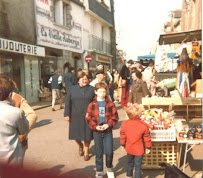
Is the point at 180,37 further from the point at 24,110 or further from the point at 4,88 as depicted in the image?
the point at 4,88

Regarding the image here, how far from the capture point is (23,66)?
14.9m

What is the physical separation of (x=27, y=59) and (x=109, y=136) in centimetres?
1184

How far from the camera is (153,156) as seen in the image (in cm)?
479

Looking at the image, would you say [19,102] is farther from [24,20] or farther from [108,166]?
[24,20]

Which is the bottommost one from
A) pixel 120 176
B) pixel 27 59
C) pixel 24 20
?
pixel 120 176

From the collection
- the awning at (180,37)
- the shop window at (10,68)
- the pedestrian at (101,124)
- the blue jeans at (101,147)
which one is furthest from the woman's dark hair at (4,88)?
the shop window at (10,68)

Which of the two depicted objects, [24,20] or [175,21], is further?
[175,21]

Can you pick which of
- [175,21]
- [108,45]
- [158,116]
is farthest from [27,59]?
[175,21]

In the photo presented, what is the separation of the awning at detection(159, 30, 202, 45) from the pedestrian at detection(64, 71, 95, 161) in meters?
1.92

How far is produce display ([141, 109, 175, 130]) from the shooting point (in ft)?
15.1

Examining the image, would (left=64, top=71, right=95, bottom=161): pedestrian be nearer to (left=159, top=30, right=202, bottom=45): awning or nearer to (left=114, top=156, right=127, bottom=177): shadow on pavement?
(left=114, top=156, right=127, bottom=177): shadow on pavement

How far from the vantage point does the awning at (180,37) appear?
5.45 meters

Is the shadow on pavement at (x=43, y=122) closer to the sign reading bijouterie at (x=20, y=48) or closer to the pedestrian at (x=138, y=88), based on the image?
the pedestrian at (x=138, y=88)

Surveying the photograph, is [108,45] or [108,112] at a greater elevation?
[108,45]
